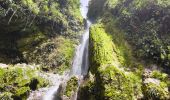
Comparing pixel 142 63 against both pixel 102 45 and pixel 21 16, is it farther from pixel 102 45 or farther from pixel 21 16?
pixel 21 16

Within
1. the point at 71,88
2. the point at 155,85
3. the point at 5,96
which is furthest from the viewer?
the point at 71,88

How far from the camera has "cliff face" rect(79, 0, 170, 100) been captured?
1490 centimetres

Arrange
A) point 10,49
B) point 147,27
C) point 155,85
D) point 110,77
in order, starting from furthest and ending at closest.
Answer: point 10,49
point 147,27
point 155,85
point 110,77

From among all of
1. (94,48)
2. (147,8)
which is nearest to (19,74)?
(94,48)

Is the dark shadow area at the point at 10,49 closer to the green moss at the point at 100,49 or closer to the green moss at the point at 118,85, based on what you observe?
the green moss at the point at 100,49

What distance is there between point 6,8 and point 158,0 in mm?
12990

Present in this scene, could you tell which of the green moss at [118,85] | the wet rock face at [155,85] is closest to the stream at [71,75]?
the green moss at [118,85]

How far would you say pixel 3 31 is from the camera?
74.3 ft

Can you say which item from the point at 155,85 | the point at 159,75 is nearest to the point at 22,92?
the point at 155,85

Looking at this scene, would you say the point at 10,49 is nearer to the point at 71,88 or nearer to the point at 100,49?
the point at 71,88

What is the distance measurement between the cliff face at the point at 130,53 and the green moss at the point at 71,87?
1145 mm

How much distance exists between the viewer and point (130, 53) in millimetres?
19938

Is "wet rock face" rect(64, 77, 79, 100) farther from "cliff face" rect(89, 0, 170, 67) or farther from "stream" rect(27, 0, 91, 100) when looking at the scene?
"cliff face" rect(89, 0, 170, 67)

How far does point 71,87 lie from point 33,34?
8.47 metres
